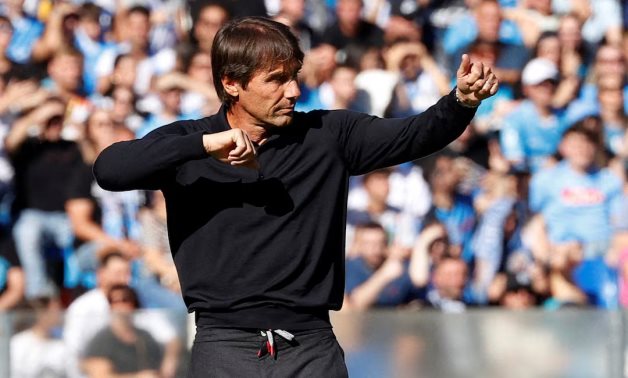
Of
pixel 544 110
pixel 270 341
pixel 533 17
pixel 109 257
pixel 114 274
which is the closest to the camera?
pixel 270 341

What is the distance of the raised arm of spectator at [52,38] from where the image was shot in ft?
29.1

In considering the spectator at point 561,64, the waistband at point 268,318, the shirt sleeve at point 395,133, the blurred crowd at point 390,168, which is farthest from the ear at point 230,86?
the spectator at point 561,64

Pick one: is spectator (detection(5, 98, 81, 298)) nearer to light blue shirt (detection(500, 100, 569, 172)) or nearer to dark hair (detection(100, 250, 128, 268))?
dark hair (detection(100, 250, 128, 268))

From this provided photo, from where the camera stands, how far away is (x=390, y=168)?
8422mm

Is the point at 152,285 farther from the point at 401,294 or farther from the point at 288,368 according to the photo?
the point at 288,368

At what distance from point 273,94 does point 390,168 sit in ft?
15.0

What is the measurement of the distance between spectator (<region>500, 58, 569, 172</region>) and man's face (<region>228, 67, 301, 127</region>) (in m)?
4.97

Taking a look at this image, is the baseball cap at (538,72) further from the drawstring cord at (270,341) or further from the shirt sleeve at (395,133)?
the drawstring cord at (270,341)

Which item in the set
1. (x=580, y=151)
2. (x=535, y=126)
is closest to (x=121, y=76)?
(x=535, y=126)

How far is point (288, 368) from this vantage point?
388cm

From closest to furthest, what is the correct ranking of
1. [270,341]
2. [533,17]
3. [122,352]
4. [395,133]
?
[270,341] → [395,133] → [122,352] → [533,17]

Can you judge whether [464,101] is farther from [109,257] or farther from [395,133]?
[109,257]

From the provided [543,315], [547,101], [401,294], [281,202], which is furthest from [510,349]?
[281,202]

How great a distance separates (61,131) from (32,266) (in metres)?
1.00
